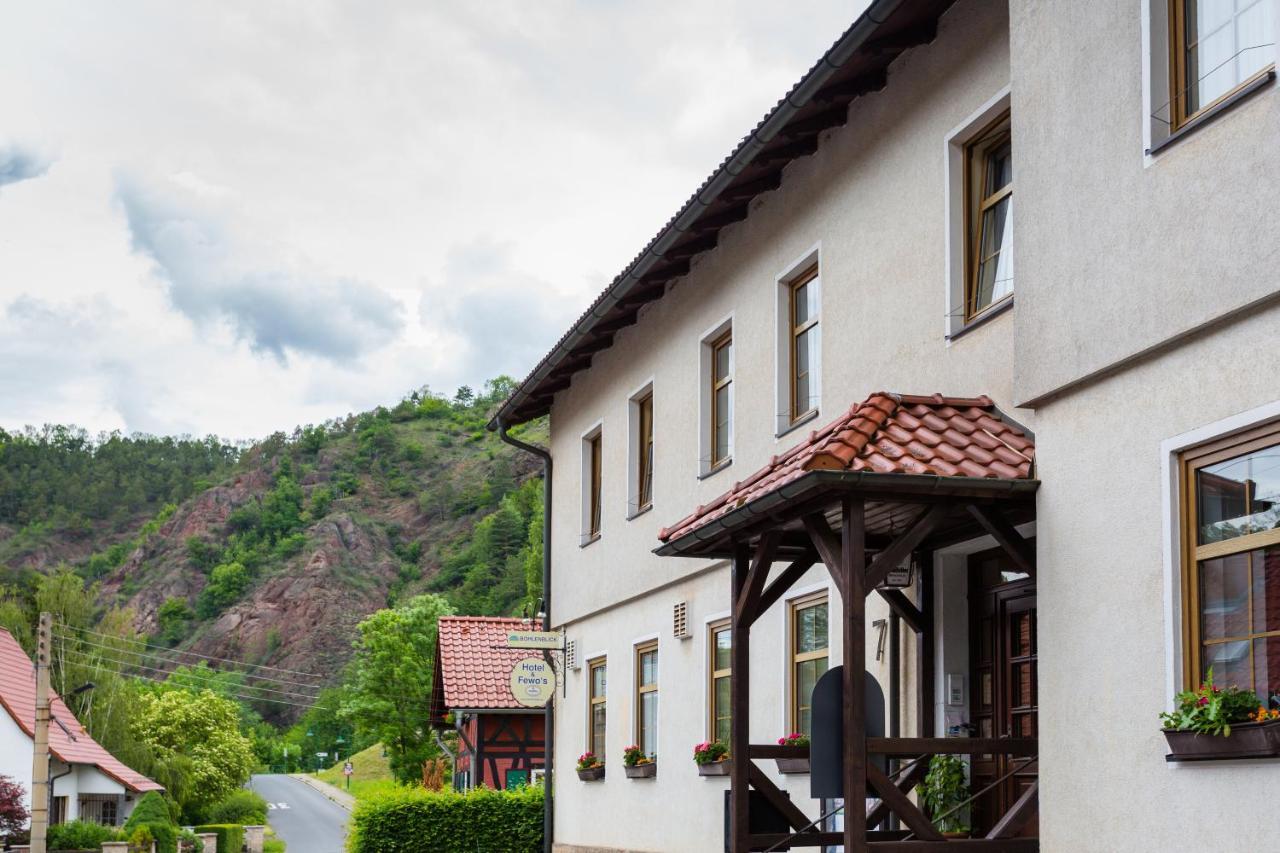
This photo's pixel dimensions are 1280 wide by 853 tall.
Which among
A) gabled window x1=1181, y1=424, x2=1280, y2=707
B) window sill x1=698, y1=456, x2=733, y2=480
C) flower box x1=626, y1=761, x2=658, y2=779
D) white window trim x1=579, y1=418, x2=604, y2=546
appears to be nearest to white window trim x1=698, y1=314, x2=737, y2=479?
window sill x1=698, y1=456, x2=733, y2=480

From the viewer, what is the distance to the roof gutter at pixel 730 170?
11.1 m

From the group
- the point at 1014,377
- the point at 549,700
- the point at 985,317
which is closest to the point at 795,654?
the point at 985,317

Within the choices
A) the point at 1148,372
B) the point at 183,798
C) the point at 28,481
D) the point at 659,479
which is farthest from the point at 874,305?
the point at 28,481

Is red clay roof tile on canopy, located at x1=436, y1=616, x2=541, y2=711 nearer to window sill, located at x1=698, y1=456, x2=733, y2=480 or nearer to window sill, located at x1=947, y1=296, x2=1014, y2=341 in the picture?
window sill, located at x1=698, y1=456, x2=733, y2=480

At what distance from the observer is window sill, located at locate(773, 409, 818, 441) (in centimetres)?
1345

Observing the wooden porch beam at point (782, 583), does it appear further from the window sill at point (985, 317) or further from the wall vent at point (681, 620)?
the wall vent at point (681, 620)

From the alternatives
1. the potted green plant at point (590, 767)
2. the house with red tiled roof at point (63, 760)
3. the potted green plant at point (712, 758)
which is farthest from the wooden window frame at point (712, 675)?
the house with red tiled roof at point (63, 760)

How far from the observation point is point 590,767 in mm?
19906

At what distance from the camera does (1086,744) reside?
7.89 m

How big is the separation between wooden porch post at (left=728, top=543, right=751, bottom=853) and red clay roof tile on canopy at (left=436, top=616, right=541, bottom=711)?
23162 millimetres

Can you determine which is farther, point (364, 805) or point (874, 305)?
point (364, 805)

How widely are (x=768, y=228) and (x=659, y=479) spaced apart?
402 cm

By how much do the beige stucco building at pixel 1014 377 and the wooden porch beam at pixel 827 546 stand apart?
0.91 ft

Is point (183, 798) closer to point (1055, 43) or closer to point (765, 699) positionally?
A: point (765, 699)
